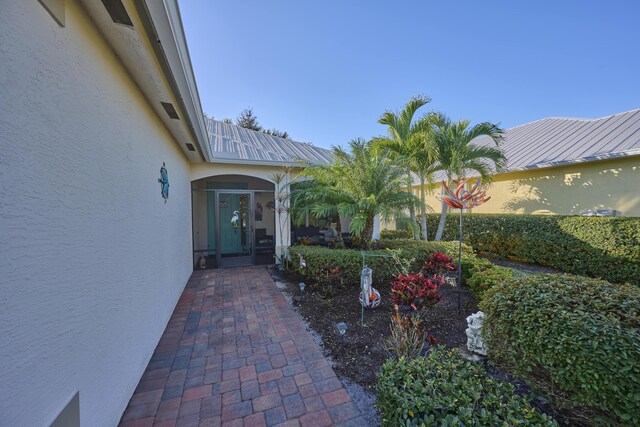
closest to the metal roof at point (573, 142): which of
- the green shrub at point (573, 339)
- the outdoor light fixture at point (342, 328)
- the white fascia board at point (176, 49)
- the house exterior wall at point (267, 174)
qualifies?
the green shrub at point (573, 339)

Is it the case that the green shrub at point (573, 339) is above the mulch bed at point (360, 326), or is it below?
above

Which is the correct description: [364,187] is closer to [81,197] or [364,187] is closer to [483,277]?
[483,277]

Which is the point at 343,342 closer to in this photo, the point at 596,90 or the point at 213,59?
the point at 213,59

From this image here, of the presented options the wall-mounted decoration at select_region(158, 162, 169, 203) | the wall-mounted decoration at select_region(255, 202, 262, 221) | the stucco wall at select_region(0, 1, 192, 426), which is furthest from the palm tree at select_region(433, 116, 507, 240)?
the stucco wall at select_region(0, 1, 192, 426)

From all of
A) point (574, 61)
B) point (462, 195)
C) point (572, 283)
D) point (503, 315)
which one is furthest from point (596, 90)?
point (503, 315)

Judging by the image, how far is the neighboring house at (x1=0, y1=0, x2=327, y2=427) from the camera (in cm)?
126

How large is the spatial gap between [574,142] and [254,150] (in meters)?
11.8

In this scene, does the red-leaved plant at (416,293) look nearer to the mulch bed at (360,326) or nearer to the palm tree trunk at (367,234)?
the mulch bed at (360,326)

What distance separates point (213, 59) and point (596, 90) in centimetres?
1380

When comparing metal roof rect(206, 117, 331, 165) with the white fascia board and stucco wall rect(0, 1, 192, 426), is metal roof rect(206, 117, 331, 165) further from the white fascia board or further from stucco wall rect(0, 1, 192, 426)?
stucco wall rect(0, 1, 192, 426)

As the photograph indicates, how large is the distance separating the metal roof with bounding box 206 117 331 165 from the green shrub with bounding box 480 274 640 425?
21.8 feet

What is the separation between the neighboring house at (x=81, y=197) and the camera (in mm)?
1260

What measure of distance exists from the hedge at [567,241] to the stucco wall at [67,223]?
1047cm

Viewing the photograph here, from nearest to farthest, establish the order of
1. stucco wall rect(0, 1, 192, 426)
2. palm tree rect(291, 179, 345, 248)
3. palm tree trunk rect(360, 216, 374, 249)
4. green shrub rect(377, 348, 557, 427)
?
1. stucco wall rect(0, 1, 192, 426)
2. green shrub rect(377, 348, 557, 427)
3. palm tree trunk rect(360, 216, 374, 249)
4. palm tree rect(291, 179, 345, 248)
